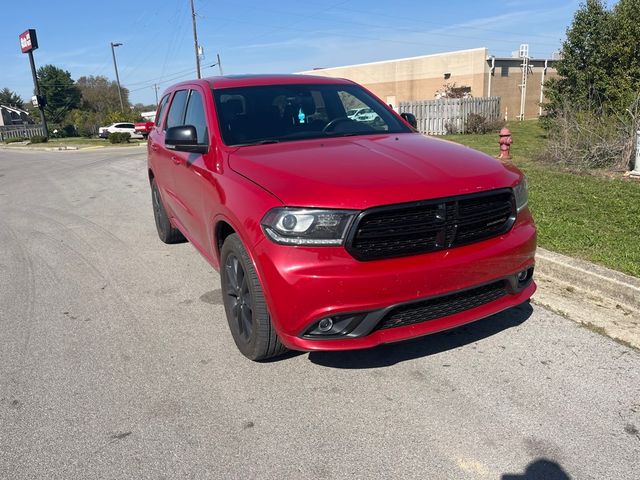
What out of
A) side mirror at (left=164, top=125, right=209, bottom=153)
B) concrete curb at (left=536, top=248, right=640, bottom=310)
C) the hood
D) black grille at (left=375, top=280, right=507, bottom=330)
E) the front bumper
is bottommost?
concrete curb at (left=536, top=248, right=640, bottom=310)

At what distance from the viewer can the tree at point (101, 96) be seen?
79250 millimetres

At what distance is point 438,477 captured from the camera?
7.70ft

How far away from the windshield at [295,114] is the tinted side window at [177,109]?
3.29 feet

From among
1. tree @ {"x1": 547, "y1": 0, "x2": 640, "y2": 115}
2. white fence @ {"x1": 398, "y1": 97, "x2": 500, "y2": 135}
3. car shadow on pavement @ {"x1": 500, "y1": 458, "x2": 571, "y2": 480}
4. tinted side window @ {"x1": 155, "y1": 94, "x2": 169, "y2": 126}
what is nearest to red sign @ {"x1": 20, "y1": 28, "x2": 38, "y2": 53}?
white fence @ {"x1": 398, "y1": 97, "x2": 500, "y2": 135}

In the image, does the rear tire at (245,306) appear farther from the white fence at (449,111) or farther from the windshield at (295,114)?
the white fence at (449,111)

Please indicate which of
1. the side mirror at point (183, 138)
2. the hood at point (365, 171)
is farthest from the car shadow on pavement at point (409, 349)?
the side mirror at point (183, 138)

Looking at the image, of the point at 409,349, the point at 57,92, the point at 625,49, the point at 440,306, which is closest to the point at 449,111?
the point at 625,49

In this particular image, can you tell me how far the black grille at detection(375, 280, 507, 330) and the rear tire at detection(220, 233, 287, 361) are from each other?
70 cm

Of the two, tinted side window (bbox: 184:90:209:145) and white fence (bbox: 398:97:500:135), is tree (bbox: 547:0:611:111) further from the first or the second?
tinted side window (bbox: 184:90:209:145)

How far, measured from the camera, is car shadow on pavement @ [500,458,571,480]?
7.60ft

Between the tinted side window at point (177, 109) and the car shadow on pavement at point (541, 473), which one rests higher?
the tinted side window at point (177, 109)

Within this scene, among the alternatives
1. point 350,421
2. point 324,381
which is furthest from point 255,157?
point 350,421

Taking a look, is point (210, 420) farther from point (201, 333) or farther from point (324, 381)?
point (201, 333)

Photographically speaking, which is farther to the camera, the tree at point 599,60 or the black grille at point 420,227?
the tree at point 599,60
